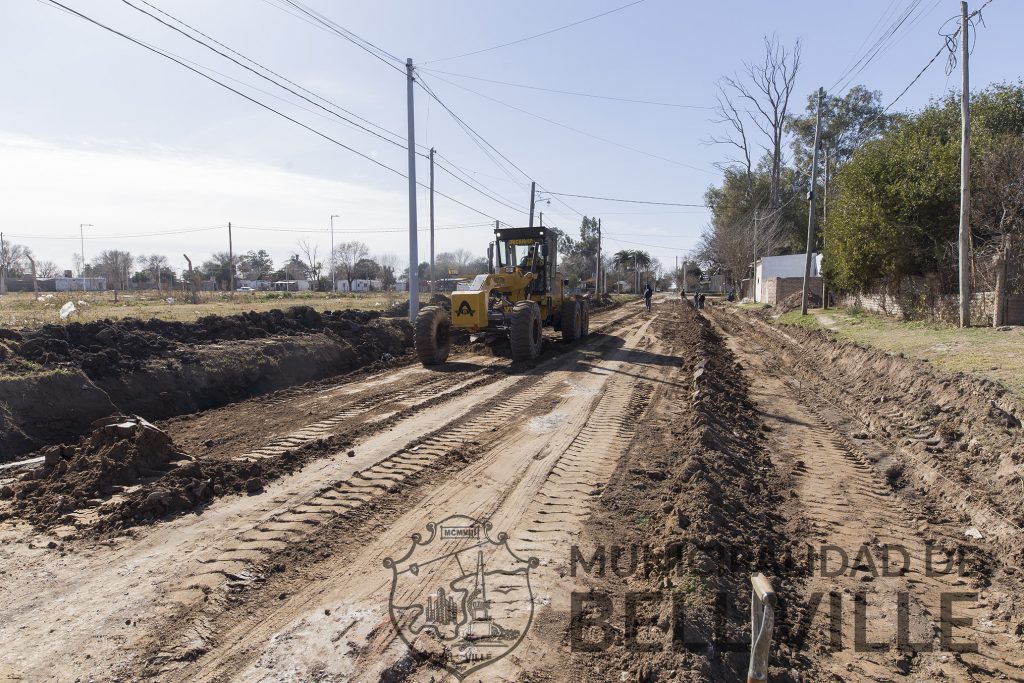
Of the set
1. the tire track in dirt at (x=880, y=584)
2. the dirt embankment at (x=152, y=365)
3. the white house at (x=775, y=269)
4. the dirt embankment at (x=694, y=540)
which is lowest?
the tire track in dirt at (x=880, y=584)

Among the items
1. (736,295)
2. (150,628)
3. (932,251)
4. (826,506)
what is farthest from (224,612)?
(736,295)

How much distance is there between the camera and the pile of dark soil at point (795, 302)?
106ft

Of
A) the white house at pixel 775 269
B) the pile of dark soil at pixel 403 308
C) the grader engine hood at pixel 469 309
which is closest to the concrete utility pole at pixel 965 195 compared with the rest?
the grader engine hood at pixel 469 309

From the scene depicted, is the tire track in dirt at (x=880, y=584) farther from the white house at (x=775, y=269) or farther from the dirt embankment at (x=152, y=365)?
the white house at (x=775, y=269)

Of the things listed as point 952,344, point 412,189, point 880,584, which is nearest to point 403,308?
point 412,189

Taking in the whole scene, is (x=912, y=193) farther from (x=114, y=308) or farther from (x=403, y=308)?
(x=114, y=308)

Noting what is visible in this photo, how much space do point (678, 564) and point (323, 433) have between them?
5167mm

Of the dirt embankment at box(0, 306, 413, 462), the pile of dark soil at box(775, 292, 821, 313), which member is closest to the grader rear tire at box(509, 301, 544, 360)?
the dirt embankment at box(0, 306, 413, 462)

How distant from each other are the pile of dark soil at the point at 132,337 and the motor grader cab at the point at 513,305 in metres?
3.31

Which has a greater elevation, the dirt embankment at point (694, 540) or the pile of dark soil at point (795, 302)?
the pile of dark soil at point (795, 302)

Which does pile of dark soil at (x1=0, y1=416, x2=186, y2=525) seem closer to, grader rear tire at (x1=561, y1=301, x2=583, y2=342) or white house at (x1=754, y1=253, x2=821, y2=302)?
grader rear tire at (x1=561, y1=301, x2=583, y2=342)

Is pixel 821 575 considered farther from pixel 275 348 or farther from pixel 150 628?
pixel 275 348

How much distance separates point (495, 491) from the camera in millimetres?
5996

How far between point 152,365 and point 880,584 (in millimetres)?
10752
